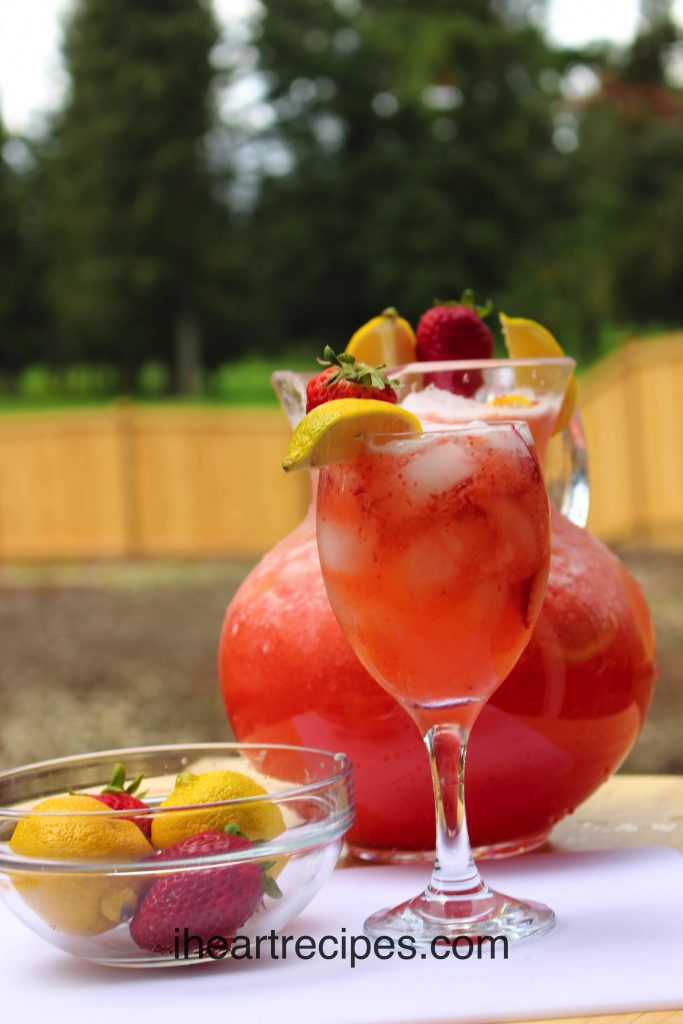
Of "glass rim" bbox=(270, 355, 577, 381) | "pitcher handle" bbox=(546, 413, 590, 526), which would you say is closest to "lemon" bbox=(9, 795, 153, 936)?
"glass rim" bbox=(270, 355, 577, 381)

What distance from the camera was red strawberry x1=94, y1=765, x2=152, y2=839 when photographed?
2.63ft

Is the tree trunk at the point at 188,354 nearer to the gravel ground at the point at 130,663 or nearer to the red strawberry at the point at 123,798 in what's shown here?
the gravel ground at the point at 130,663

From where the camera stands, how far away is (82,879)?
0.77 metres

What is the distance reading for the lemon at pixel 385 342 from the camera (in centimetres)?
109

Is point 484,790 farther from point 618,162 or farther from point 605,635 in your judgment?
point 618,162

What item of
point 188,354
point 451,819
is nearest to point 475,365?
point 451,819

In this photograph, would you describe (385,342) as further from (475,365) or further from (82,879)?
(82,879)

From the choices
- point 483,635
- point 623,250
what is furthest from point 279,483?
point 483,635

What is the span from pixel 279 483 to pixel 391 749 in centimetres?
969

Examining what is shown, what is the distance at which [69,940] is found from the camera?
79 cm

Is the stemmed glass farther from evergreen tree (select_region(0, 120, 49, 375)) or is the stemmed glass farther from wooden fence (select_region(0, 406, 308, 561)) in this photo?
evergreen tree (select_region(0, 120, 49, 375))

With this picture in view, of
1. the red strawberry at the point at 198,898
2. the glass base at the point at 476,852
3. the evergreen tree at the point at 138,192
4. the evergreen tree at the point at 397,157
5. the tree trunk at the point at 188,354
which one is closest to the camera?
the red strawberry at the point at 198,898

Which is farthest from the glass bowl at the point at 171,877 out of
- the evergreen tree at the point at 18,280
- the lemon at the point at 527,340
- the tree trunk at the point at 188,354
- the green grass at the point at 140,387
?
the tree trunk at the point at 188,354

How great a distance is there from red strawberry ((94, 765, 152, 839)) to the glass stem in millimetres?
188
